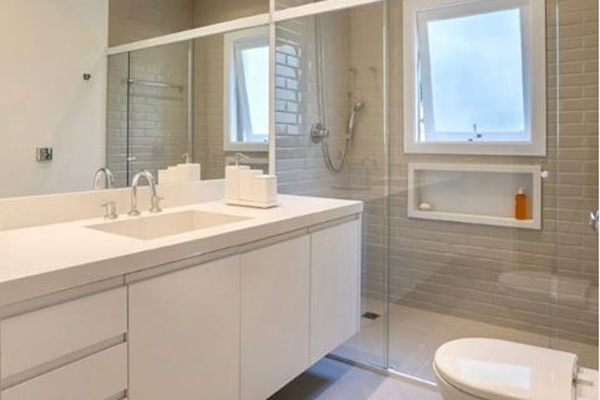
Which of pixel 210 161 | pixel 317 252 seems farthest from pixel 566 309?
pixel 210 161

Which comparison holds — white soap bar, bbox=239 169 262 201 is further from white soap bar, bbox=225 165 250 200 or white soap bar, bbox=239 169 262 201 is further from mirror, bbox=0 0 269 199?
mirror, bbox=0 0 269 199

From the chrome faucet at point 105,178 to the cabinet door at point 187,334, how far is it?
673 millimetres

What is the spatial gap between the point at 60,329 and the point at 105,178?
0.90 meters

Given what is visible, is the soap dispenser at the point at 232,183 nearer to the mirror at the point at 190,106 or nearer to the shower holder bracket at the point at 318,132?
the mirror at the point at 190,106

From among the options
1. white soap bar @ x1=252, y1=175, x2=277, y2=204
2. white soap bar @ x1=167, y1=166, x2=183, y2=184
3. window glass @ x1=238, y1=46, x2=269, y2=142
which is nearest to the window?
window glass @ x1=238, y1=46, x2=269, y2=142

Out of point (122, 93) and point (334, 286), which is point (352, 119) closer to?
point (334, 286)

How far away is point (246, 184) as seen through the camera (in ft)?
7.19

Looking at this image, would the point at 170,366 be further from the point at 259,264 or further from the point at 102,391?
the point at 259,264

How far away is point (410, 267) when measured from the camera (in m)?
3.12

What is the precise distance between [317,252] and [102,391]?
104 cm

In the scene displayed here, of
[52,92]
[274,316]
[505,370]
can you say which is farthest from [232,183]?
[505,370]

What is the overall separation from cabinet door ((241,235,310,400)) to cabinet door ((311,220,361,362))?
0.06 metres

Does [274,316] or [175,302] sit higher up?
[175,302]

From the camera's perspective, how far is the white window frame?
8.50 ft
